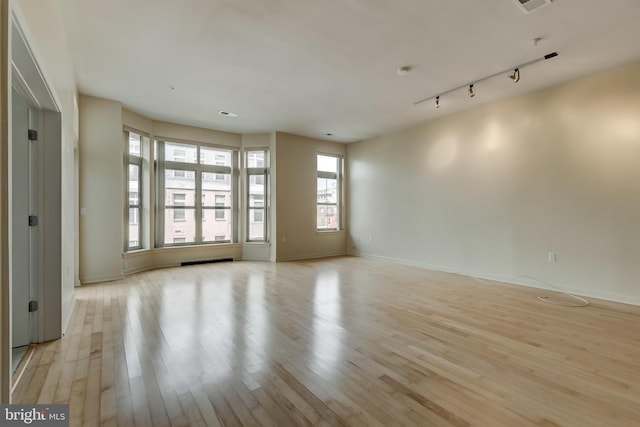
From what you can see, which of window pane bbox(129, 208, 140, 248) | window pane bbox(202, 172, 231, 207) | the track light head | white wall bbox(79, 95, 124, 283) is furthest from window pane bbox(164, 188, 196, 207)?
the track light head

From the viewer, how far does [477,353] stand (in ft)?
7.98

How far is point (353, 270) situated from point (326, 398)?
4.17 m

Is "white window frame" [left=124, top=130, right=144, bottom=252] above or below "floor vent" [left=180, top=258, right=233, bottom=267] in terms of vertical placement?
above

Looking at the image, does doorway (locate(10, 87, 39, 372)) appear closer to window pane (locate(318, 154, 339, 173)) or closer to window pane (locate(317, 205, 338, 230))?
window pane (locate(317, 205, 338, 230))

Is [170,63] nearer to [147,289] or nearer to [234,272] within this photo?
[147,289]

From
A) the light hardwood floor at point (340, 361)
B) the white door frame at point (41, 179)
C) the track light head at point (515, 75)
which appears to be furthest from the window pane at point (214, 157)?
the track light head at point (515, 75)

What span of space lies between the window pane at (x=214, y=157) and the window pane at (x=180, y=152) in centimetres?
18

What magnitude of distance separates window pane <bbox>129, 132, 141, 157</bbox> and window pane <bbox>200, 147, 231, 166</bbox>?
4.10ft

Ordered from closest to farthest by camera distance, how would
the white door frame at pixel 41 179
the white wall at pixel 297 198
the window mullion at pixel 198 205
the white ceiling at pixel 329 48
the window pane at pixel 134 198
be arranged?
1. the white door frame at pixel 41 179
2. the white ceiling at pixel 329 48
3. the window pane at pixel 134 198
4. the window mullion at pixel 198 205
5. the white wall at pixel 297 198

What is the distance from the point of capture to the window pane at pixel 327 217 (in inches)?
309

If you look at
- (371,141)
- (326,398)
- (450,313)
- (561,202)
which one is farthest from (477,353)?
(371,141)

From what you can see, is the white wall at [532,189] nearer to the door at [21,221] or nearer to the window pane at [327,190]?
the window pane at [327,190]

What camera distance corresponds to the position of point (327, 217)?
7.97 m

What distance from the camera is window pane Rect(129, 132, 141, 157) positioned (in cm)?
566
